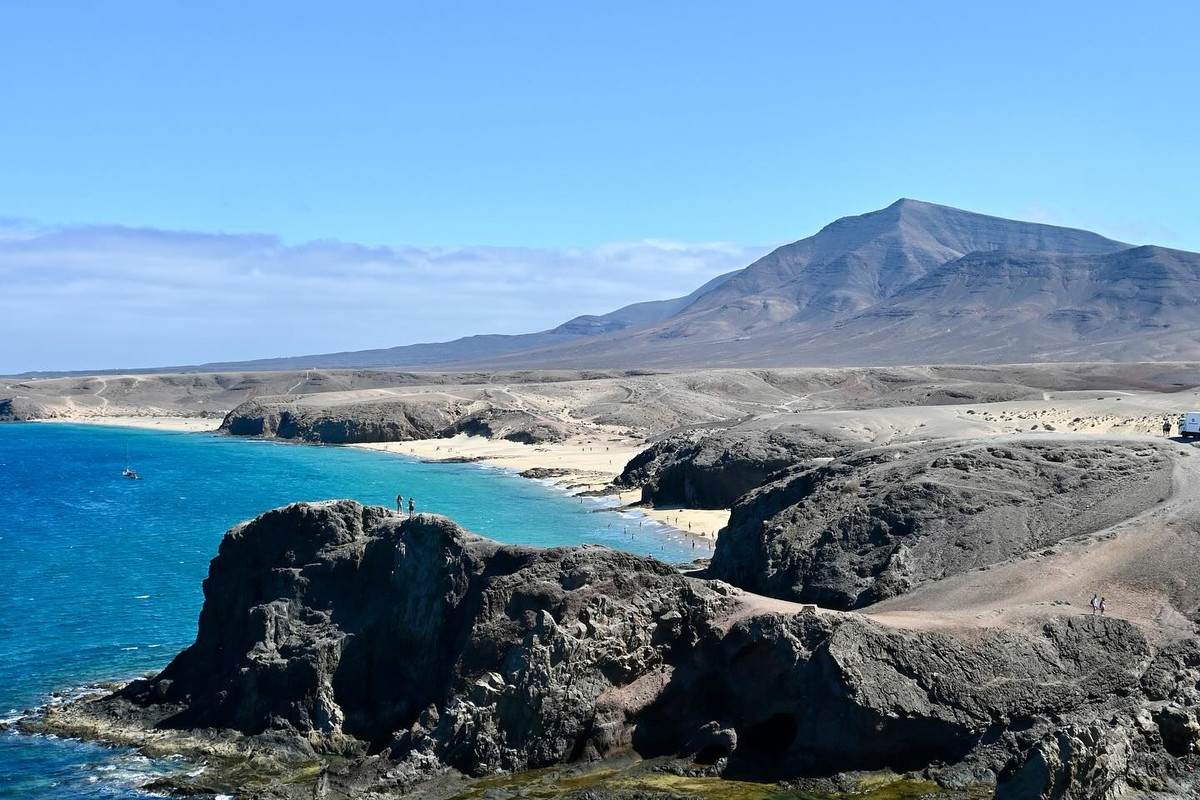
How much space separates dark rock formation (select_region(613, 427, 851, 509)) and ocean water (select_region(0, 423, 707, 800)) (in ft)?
12.3

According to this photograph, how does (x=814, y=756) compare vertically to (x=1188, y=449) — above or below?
below

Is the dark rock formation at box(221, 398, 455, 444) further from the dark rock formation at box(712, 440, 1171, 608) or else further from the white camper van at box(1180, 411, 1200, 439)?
the dark rock formation at box(712, 440, 1171, 608)

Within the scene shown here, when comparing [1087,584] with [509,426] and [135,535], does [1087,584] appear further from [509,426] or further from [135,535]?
[509,426]

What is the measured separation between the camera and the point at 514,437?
3875 inches

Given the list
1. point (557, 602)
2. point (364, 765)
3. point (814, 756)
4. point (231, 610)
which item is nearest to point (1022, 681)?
point (814, 756)

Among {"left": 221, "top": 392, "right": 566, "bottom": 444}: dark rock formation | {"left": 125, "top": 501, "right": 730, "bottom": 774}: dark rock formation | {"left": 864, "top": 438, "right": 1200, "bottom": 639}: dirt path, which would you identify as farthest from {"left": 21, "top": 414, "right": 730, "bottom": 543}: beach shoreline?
{"left": 125, "top": 501, "right": 730, "bottom": 774}: dark rock formation

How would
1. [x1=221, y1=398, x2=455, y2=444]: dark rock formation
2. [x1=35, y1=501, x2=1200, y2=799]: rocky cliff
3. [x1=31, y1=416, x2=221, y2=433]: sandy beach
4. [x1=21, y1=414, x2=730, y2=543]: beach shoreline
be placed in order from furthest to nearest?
[x1=31, y1=416, x2=221, y2=433]: sandy beach, [x1=221, y1=398, x2=455, y2=444]: dark rock formation, [x1=21, y1=414, x2=730, y2=543]: beach shoreline, [x1=35, y1=501, x2=1200, y2=799]: rocky cliff

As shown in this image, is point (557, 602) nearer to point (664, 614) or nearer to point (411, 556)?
point (664, 614)

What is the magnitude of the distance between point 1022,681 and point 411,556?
12787mm

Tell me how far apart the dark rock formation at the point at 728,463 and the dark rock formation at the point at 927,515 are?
15004mm

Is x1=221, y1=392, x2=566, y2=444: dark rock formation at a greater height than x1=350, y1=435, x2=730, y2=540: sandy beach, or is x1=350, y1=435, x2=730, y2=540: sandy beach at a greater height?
x1=221, y1=392, x2=566, y2=444: dark rock formation

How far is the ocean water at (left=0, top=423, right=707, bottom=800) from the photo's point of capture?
25766 millimetres

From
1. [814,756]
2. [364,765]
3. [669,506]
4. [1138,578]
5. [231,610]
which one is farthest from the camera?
[669,506]

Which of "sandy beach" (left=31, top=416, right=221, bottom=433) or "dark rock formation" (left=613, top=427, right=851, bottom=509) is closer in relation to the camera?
"dark rock formation" (left=613, top=427, right=851, bottom=509)
